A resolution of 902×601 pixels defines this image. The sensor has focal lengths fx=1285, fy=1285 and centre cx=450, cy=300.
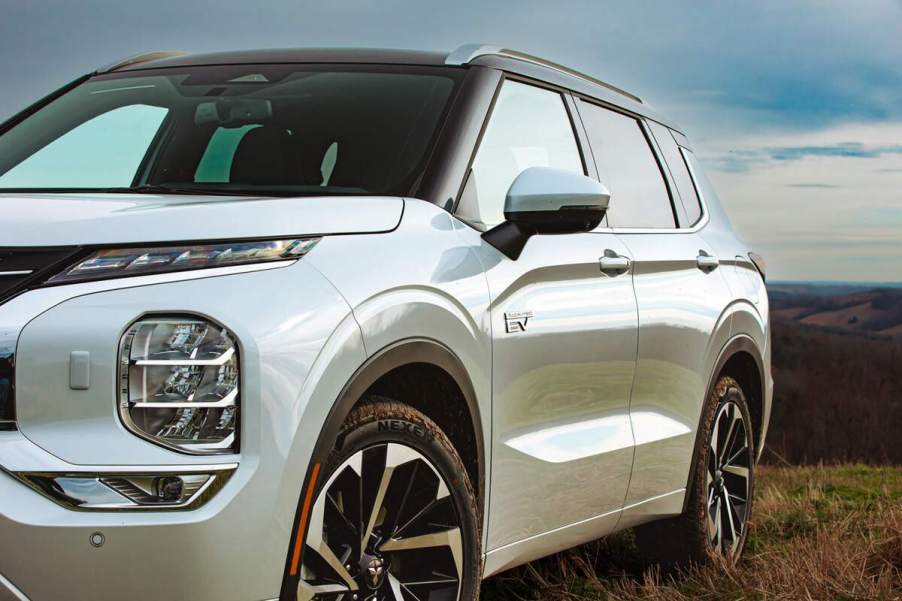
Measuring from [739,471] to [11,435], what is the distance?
4010mm

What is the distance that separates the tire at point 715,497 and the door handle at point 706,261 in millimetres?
516

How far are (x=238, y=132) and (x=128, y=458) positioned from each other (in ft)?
6.62

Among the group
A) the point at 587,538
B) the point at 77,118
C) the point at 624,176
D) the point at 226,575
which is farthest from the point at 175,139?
the point at 226,575

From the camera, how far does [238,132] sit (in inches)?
176

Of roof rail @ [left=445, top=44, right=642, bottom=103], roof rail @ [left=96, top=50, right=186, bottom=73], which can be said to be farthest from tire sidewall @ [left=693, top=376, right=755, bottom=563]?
roof rail @ [left=96, top=50, right=186, bottom=73]

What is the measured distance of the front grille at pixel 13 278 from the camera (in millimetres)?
2658

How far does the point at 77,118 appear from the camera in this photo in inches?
177

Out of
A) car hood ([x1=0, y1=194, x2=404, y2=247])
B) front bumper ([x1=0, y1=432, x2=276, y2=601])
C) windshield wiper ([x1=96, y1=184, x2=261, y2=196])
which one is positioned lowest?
front bumper ([x1=0, y1=432, x2=276, y2=601])

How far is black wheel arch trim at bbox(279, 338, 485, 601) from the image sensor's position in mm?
2906

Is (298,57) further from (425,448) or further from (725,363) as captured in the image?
(725,363)

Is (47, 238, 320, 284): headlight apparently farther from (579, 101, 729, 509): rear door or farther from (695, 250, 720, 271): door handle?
(695, 250, 720, 271): door handle

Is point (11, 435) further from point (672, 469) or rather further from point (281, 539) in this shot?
point (672, 469)

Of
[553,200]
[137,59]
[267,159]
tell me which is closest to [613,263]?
[553,200]

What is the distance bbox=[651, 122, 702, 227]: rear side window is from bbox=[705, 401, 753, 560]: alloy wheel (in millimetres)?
889
